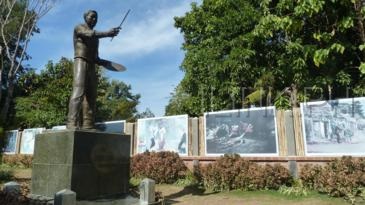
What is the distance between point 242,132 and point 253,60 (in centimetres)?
400

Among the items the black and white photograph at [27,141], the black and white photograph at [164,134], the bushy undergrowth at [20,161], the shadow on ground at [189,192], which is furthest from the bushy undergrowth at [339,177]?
the black and white photograph at [27,141]

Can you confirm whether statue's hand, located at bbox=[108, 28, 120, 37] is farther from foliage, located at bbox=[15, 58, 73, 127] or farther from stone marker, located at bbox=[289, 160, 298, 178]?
foliage, located at bbox=[15, 58, 73, 127]

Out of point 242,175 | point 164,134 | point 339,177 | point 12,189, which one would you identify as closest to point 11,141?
point 164,134

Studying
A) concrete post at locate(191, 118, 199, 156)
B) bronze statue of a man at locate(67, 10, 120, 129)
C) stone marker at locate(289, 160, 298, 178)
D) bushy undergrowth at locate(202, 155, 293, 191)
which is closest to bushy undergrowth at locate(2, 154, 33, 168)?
concrete post at locate(191, 118, 199, 156)

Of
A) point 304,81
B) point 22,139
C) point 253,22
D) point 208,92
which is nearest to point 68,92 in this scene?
point 22,139

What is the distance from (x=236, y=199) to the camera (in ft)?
33.8

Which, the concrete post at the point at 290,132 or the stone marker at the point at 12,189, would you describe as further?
the concrete post at the point at 290,132

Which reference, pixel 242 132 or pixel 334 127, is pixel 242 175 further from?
pixel 334 127

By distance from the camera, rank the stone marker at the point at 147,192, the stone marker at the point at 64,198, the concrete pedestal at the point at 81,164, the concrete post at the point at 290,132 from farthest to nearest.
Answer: the concrete post at the point at 290,132, the stone marker at the point at 147,192, the concrete pedestal at the point at 81,164, the stone marker at the point at 64,198

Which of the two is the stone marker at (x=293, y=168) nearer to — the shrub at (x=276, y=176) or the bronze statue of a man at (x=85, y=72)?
the shrub at (x=276, y=176)

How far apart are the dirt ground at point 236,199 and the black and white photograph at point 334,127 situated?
186 centimetres

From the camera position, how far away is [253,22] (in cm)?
1585

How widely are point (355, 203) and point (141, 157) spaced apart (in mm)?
7965

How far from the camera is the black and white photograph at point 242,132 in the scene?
12672mm
